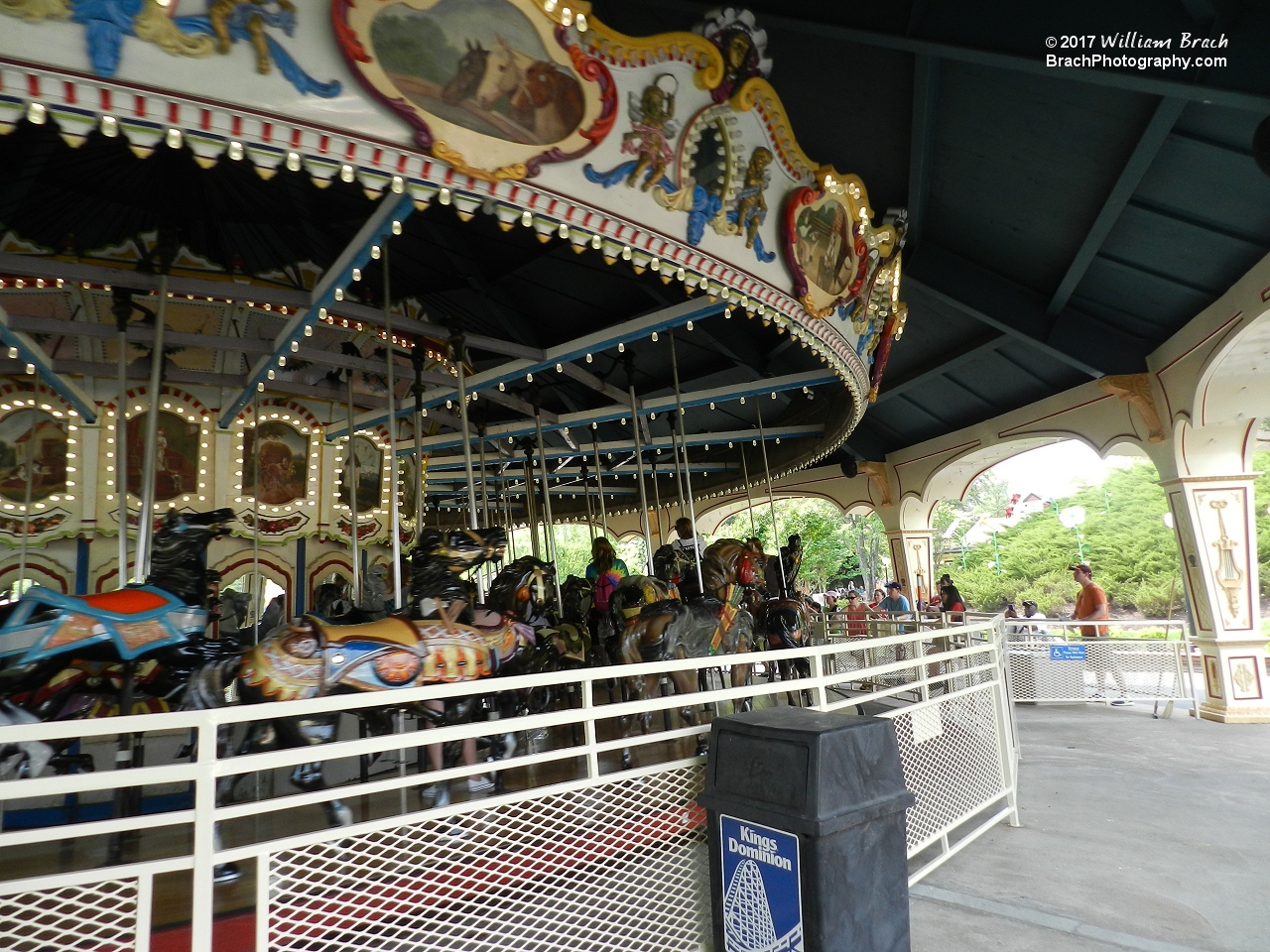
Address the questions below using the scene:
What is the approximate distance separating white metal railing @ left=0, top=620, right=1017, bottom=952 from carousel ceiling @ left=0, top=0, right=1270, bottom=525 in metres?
2.03

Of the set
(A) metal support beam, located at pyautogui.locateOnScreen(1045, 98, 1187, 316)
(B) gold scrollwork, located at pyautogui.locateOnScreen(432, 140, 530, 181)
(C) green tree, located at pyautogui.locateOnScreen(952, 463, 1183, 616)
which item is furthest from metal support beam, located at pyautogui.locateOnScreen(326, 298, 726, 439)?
(C) green tree, located at pyautogui.locateOnScreen(952, 463, 1183, 616)

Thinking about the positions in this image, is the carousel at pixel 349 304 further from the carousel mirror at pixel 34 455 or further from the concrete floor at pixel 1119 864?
the concrete floor at pixel 1119 864

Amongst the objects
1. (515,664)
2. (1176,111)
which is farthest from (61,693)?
(1176,111)

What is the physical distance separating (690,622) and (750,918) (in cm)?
271

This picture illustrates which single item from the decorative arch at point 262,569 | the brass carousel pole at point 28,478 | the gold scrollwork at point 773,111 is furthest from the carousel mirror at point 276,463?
the gold scrollwork at point 773,111

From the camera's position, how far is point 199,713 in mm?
1853

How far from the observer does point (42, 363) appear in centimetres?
488

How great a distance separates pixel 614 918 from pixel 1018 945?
5.50ft

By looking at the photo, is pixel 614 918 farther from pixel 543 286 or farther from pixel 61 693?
pixel 543 286

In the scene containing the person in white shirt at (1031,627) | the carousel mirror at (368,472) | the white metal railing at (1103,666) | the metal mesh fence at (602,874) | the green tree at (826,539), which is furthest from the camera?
the green tree at (826,539)

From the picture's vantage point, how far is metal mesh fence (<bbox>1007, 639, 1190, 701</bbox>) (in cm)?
855

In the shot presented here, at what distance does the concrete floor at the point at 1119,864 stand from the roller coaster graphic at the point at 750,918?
100cm

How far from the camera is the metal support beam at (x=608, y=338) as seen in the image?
4.82 meters

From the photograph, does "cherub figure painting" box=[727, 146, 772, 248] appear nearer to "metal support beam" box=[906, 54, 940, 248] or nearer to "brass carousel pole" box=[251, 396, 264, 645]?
"metal support beam" box=[906, 54, 940, 248]
